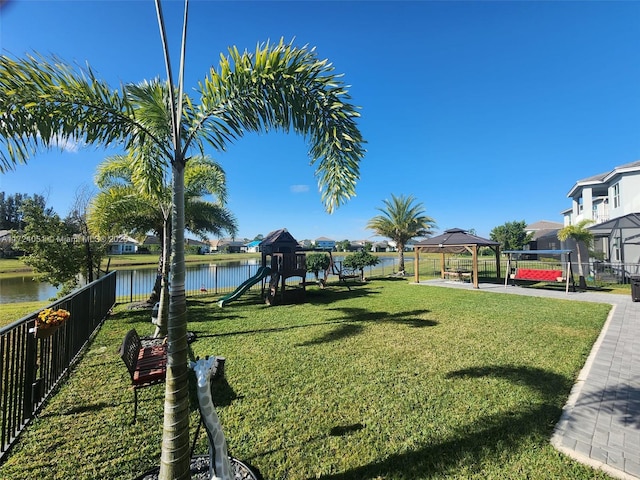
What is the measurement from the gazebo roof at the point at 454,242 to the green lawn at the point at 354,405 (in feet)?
24.7

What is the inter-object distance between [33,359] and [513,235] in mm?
51619

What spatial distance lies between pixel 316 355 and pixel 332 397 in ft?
5.14

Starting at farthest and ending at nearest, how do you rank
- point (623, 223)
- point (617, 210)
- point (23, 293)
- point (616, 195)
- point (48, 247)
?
point (616, 195) → point (617, 210) → point (23, 293) → point (623, 223) → point (48, 247)

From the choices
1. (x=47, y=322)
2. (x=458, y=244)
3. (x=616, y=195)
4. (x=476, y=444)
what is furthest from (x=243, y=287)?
(x=616, y=195)

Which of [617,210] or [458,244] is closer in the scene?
[458,244]

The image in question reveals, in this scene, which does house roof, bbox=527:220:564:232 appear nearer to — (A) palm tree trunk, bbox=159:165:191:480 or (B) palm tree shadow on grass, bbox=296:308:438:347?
(B) palm tree shadow on grass, bbox=296:308:438:347

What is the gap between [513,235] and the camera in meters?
43.4

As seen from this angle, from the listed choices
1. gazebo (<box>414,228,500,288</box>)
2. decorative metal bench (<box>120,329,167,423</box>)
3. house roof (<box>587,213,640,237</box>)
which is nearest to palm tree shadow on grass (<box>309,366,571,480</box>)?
decorative metal bench (<box>120,329,167,423</box>)


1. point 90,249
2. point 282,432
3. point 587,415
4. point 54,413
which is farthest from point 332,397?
point 90,249

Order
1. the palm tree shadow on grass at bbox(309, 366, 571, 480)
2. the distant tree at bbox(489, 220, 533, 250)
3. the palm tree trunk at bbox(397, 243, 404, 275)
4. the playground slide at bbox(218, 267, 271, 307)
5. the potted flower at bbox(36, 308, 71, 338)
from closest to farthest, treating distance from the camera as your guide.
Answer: the palm tree shadow on grass at bbox(309, 366, 571, 480)
the potted flower at bbox(36, 308, 71, 338)
the playground slide at bbox(218, 267, 271, 307)
the palm tree trunk at bbox(397, 243, 404, 275)
the distant tree at bbox(489, 220, 533, 250)

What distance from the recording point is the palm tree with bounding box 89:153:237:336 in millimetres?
8273

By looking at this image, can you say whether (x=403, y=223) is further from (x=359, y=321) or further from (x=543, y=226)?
(x=543, y=226)

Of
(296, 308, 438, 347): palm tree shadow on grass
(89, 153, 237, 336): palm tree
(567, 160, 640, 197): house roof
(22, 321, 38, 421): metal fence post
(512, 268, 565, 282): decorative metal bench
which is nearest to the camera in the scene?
(22, 321, 38, 421): metal fence post

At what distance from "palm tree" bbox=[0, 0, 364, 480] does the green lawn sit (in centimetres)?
114
